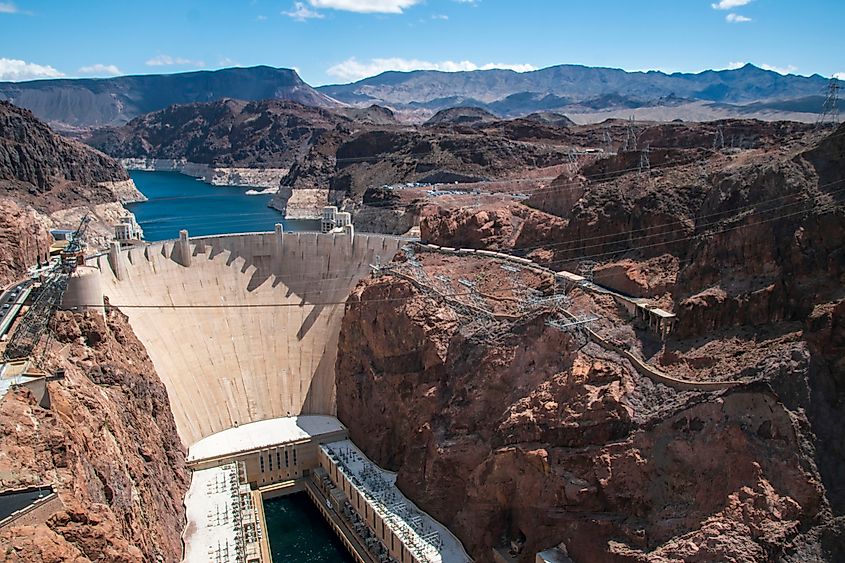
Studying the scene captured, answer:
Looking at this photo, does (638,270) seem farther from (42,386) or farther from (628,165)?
(42,386)

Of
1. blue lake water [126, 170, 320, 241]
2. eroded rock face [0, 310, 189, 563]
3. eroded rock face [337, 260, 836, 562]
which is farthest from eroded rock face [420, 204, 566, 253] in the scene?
blue lake water [126, 170, 320, 241]

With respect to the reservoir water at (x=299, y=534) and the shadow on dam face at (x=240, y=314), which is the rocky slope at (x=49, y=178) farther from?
the reservoir water at (x=299, y=534)

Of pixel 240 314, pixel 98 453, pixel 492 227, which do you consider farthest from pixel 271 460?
pixel 492 227

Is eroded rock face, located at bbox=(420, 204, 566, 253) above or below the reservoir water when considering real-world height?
above

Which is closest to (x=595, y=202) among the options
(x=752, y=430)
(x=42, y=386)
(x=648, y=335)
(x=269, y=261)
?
(x=648, y=335)

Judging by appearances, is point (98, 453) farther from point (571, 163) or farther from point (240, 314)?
point (571, 163)

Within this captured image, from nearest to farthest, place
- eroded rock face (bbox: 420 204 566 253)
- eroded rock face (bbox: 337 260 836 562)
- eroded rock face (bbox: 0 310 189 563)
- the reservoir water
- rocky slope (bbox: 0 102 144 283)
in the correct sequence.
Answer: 1. eroded rock face (bbox: 0 310 189 563)
2. eroded rock face (bbox: 337 260 836 562)
3. the reservoir water
4. eroded rock face (bbox: 420 204 566 253)
5. rocky slope (bbox: 0 102 144 283)

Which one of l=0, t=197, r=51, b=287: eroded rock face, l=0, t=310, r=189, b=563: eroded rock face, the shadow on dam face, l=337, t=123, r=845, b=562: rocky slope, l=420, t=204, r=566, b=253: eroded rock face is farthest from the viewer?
the shadow on dam face

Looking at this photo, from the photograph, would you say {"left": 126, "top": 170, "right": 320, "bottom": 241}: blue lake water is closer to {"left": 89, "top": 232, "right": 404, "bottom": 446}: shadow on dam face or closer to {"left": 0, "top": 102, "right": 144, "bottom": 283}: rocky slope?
{"left": 0, "top": 102, "right": 144, "bottom": 283}: rocky slope
